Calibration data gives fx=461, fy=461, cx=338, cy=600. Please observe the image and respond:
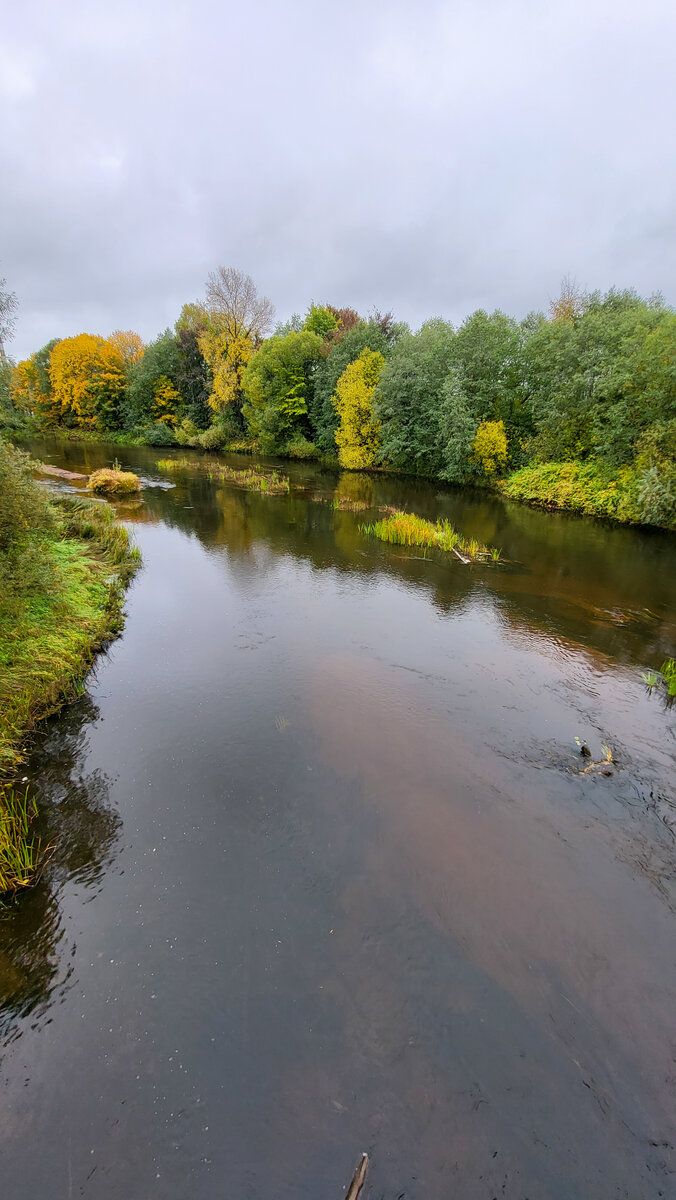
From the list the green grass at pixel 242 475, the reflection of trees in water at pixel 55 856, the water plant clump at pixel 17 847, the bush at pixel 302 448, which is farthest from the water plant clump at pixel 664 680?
the bush at pixel 302 448

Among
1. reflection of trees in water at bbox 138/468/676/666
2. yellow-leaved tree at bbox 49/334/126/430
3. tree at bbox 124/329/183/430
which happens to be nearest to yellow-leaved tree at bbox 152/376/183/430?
tree at bbox 124/329/183/430

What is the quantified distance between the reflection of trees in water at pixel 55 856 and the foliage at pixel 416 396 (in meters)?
34.9

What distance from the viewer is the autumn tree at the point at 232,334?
5062 cm

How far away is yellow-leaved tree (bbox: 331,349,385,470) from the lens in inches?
1626

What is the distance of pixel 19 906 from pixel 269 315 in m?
59.8

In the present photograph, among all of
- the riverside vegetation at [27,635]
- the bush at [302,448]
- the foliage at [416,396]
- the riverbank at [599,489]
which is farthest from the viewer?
the bush at [302,448]

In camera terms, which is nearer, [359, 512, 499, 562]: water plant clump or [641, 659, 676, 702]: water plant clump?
[641, 659, 676, 702]: water plant clump

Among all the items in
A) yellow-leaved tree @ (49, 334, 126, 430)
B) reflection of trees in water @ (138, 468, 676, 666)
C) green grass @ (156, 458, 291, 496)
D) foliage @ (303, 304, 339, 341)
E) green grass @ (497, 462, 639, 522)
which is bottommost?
reflection of trees in water @ (138, 468, 676, 666)

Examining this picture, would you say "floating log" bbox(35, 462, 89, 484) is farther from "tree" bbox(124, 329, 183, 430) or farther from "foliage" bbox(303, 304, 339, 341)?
"foliage" bbox(303, 304, 339, 341)

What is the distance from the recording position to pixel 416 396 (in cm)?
3775

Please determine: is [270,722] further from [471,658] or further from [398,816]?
[471,658]

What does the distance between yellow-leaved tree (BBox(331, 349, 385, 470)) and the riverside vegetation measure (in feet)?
111

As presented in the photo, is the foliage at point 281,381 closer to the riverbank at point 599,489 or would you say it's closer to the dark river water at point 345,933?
the riverbank at point 599,489

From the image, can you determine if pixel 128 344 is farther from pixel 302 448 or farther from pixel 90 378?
pixel 302 448
